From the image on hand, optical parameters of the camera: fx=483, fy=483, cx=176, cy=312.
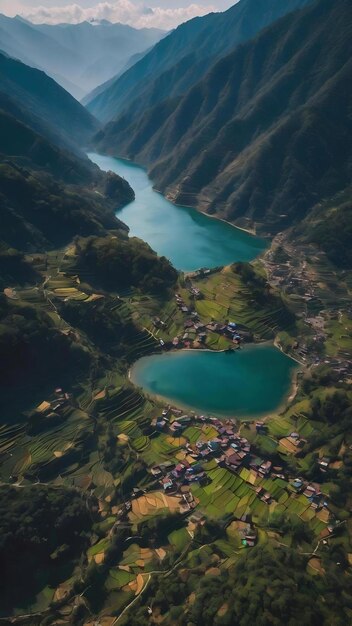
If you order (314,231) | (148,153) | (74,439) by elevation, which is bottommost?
(74,439)

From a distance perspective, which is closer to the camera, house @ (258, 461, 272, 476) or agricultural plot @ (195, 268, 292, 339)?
house @ (258, 461, 272, 476)

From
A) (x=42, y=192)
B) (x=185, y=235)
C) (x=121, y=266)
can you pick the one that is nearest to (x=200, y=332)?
(x=121, y=266)

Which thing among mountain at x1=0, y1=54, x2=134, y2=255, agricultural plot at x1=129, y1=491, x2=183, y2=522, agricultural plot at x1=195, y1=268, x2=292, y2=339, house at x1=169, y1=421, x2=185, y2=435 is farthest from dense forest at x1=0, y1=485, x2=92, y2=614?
mountain at x1=0, y1=54, x2=134, y2=255

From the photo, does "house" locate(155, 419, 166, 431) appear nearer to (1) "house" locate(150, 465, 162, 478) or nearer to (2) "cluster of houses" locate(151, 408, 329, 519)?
(2) "cluster of houses" locate(151, 408, 329, 519)

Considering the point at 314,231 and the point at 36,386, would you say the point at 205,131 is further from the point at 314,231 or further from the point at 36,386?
the point at 36,386

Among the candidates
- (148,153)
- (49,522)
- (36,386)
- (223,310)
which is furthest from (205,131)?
(49,522)

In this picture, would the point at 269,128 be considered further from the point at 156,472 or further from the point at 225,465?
the point at 156,472
